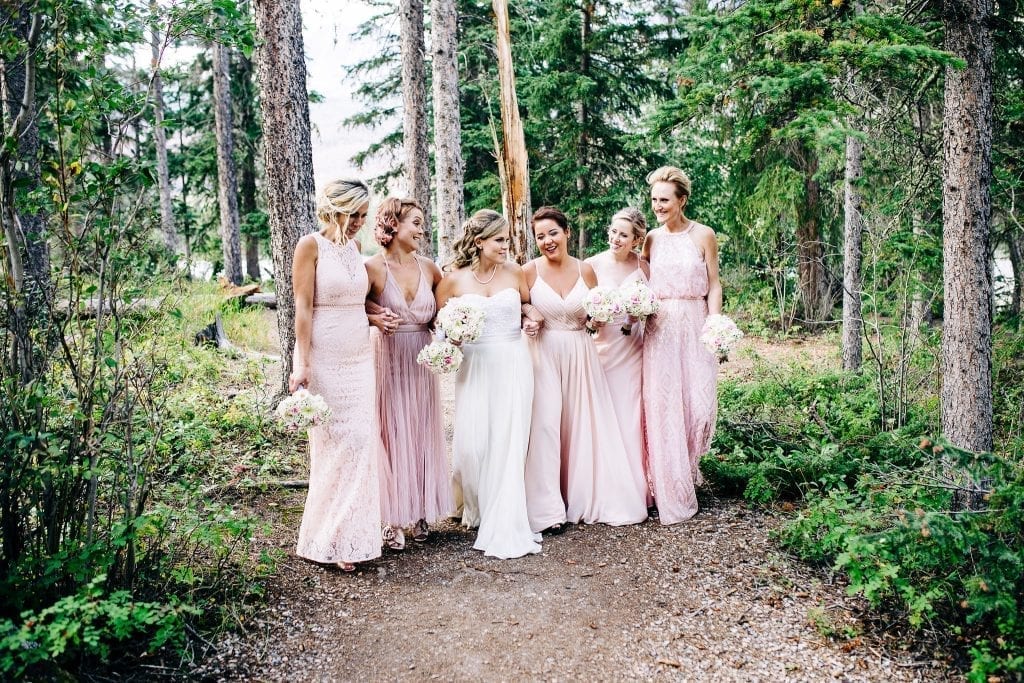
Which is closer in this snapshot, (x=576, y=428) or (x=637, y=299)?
(x=637, y=299)

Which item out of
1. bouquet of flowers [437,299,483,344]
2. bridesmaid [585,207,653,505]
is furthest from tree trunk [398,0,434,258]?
bouquet of flowers [437,299,483,344]

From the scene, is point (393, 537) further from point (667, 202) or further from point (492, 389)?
point (667, 202)

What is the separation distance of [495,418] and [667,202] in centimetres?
223

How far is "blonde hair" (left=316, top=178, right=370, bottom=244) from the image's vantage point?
4633 millimetres

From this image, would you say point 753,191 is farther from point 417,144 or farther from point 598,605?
point 598,605

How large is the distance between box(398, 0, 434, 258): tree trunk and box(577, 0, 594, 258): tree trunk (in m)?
4.52

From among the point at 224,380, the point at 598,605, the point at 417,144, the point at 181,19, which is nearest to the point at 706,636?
the point at 598,605

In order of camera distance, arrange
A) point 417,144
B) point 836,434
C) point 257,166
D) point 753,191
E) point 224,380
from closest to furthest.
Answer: point 836,434 < point 224,380 < point 417,144 < point 753,191 < point 257,166

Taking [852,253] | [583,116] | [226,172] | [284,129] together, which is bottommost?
[852,253]

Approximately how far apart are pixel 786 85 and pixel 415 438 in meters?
3.56

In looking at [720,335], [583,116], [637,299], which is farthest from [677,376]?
[583,116]

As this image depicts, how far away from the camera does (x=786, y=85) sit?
4523mm

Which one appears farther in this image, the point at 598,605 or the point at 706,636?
the point at 598,605

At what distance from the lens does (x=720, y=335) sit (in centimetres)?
530
